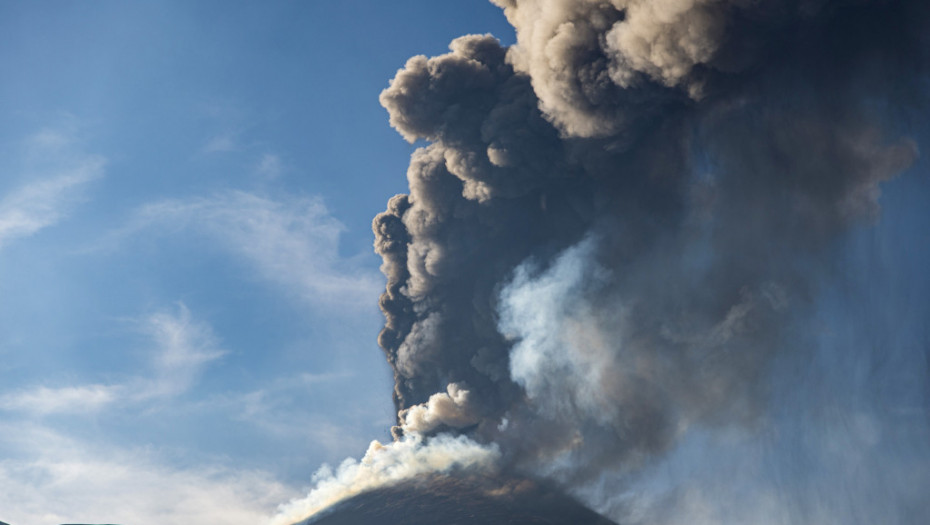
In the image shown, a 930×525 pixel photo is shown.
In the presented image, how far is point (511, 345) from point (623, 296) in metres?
10.0

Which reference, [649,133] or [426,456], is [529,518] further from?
[649,133]

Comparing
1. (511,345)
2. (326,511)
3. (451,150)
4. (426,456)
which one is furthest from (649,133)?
(326,511)

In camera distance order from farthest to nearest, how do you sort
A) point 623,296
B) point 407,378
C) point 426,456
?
point 407,378, point 426,456, point 623,296

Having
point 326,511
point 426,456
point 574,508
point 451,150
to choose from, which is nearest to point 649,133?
point 451,150

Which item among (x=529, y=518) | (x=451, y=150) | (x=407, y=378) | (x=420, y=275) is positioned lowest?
(x=529, y=518)

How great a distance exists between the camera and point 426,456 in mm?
56219

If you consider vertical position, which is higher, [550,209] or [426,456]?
[550,209]

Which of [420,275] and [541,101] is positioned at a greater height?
[541,101]

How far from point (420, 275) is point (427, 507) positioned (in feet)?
61.7

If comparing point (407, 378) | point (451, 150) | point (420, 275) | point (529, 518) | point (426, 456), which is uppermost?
point (451, 150)

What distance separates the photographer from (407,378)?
60.5 m

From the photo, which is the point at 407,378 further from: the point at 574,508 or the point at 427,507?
the point at 574,508

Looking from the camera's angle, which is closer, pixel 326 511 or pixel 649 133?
pixel 649 133

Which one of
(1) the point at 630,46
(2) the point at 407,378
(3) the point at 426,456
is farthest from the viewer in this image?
(2) the point at 407,378
